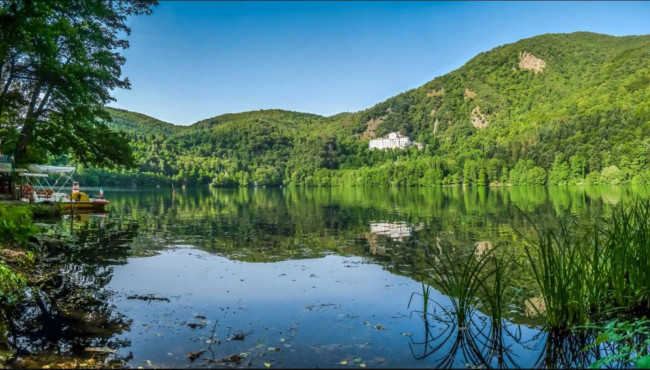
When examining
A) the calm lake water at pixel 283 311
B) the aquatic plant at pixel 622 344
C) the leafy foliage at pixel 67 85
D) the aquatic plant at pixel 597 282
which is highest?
the leafy foliage at pixel 67 85

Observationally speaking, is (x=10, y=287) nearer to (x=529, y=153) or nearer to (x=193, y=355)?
(x=193, y=355)

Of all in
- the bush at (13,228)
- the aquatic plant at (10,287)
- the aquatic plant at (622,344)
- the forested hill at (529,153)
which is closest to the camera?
the aquatic plant at (622,344)

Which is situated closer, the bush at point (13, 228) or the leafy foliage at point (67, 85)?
the bush at point (13, 228)

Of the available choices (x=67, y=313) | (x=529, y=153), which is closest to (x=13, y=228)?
(x=67, y=313)

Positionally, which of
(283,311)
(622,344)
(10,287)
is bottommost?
(283,311)

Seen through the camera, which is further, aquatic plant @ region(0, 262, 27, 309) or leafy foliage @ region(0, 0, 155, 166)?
leafy foliage @ region(0, 0, 155, 166)

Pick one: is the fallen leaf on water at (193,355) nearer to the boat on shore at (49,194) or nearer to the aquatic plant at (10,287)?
the aquatic plant at (10,287)

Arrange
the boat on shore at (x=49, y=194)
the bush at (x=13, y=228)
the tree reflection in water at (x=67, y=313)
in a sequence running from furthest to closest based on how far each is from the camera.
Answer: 1. the boat on shore at (x=49, y=194)
2. the bush at (x=13, y=228)
3. the tree reflection in water at (x=67, y=313)

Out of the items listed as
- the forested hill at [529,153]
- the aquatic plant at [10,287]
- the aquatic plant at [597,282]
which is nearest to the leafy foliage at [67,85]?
the aquatic plant at [10,287]

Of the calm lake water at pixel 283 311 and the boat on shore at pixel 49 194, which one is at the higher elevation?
the boat on shore at pixel 49 194

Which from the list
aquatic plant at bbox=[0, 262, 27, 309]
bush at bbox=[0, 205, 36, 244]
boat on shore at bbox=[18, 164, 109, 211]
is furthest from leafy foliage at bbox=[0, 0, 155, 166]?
aquatic plant at bbox=[0, 262, 27, 309]

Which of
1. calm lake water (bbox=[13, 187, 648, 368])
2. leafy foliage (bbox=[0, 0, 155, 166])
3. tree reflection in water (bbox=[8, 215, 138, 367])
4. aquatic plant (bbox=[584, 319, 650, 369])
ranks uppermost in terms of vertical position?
leafy foliage (bbox=[0, 0, 155, 166])

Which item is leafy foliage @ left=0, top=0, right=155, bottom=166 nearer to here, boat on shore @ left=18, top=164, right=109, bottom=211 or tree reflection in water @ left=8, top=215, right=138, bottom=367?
boat on shore @ left=18, top=164, right=109, bottom=211

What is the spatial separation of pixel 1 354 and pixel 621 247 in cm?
993
